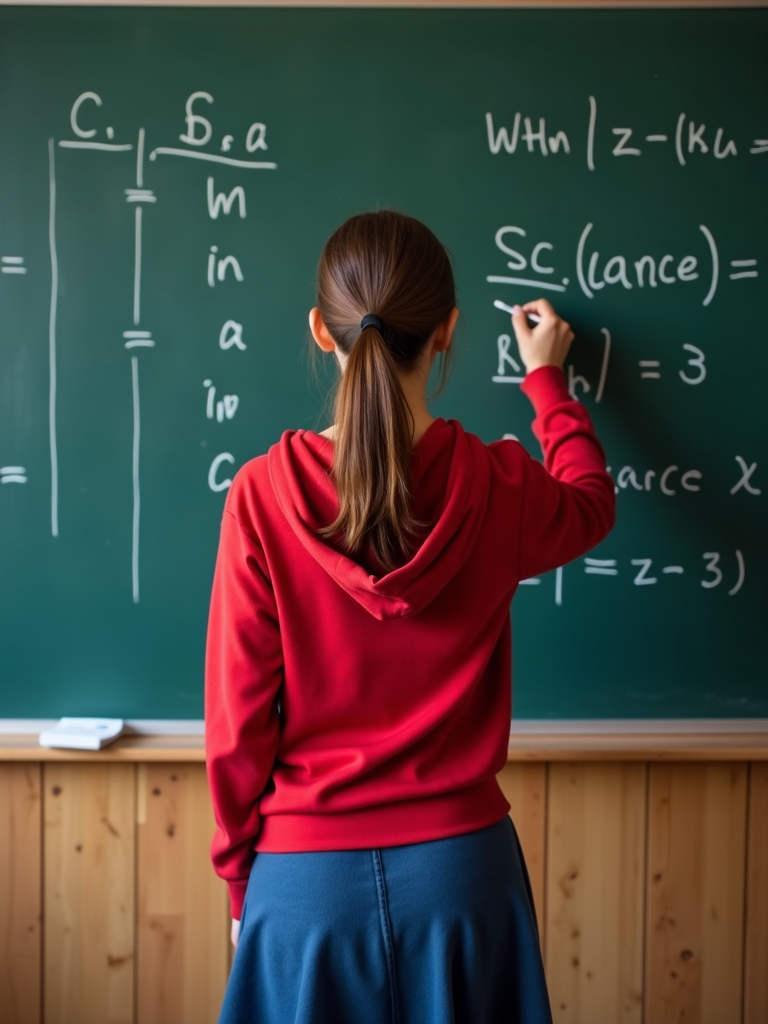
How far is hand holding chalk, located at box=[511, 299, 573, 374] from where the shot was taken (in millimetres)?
1599

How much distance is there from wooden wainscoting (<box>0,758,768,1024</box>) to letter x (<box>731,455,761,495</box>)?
1.72ft

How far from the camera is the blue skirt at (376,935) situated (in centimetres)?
108

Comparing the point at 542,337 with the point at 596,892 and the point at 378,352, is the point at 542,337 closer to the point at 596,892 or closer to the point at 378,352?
the point at 378,352

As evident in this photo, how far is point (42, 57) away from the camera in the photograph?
1627 millimetres

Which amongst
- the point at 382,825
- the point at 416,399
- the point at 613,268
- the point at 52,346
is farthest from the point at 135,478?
Result: the point at 613,268

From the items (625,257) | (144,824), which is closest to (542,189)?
(625,257)

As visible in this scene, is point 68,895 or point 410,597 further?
point 68,895

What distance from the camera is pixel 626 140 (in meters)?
1.65

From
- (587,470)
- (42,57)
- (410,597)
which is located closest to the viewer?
(410,597)

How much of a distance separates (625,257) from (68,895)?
62.8 inches

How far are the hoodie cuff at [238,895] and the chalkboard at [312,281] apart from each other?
0.48 m

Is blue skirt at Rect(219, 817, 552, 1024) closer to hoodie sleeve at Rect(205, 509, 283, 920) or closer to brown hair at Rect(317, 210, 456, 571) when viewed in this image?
hoodie sleeve at Rect(205, 509, 283, 920)

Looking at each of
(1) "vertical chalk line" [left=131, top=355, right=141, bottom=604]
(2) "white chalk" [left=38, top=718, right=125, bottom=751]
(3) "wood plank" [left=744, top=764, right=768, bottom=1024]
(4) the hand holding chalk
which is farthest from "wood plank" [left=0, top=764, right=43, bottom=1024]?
(3) "wood plank" [left=744, top=764, right=768, bottom=1024]

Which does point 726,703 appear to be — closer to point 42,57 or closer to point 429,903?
point 429,903
